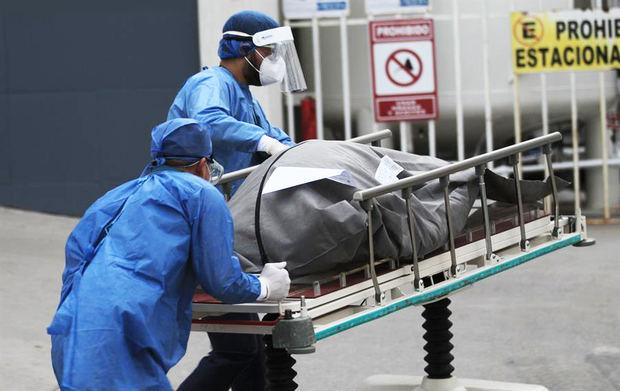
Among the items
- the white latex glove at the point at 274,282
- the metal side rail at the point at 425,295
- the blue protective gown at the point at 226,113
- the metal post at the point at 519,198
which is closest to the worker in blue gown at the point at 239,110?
the blue protective gown at the point at 226,113

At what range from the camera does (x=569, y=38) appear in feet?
31.8

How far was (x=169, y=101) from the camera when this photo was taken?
10.0 m

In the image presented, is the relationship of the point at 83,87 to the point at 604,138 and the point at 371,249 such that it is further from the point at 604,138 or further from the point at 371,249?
the point at 371,249

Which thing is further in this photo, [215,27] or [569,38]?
[215,27]

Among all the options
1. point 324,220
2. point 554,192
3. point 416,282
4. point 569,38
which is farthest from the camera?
point 569,38

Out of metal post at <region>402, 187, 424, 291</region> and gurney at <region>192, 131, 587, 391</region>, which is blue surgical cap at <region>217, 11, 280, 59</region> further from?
metal post at <region>402, 187, 424, 291</region>

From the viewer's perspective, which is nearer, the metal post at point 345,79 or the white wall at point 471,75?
the metal post at point 345,79

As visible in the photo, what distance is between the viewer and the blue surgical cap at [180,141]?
3.73 metres

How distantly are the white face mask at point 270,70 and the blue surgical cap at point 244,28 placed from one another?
0.05 m

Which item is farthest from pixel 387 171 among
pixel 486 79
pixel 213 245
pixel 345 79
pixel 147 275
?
pixel 486 79

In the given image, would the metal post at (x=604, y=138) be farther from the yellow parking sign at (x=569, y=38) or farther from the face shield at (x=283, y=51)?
the face shield at (x=283, y=51)

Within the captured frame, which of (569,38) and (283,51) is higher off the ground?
(569,38)

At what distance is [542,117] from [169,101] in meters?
3.31

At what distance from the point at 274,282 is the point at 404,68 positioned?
6227 mm
